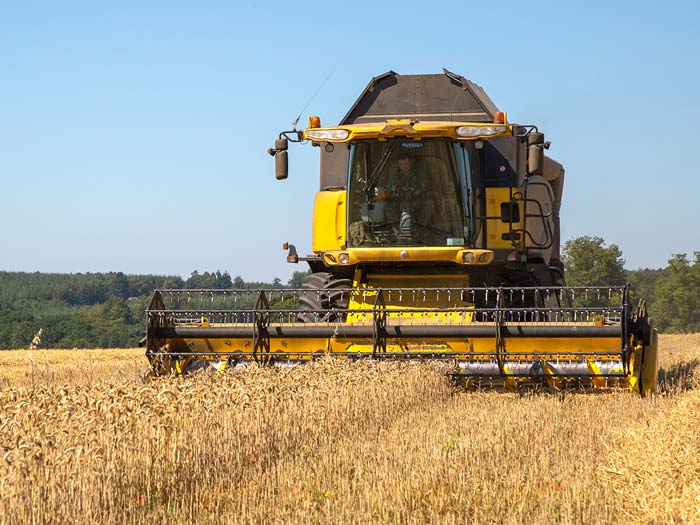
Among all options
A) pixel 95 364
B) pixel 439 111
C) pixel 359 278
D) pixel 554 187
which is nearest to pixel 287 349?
pixel 359 278

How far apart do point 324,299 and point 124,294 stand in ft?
229

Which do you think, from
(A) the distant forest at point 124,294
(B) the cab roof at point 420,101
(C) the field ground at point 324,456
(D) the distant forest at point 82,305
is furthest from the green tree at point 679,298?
(C) the field ground at point 324,456

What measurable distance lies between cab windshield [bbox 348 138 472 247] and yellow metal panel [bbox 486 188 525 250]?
396mm

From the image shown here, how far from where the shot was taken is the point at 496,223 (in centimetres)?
1136

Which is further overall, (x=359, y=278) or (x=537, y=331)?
(x=359, y=278)

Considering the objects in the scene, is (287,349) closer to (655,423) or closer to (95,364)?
(655,423)

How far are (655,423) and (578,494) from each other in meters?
1.80

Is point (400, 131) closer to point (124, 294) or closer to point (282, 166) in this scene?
point (282, 166)

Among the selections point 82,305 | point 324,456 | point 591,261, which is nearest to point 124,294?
point 82,305

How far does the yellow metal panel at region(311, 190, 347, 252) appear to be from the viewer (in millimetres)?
11422

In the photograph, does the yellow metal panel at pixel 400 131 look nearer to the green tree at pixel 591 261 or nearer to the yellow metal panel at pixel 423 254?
the yellow metal panel at pixel 423 254

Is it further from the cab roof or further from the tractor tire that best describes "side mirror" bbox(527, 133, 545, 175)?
the tractor tire

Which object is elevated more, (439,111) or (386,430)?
(439,111)

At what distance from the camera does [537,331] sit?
961 cm
